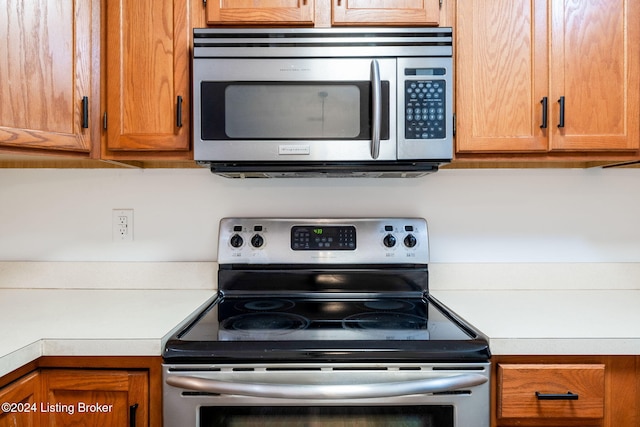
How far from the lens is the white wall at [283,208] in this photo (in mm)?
1555

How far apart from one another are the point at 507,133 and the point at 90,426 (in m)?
1.35

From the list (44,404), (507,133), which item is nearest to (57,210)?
(44,404)

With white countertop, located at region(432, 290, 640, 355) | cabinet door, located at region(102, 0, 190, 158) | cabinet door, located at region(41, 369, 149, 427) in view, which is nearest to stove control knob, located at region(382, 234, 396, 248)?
white countertop, located at region(432, 290, 640, 355)

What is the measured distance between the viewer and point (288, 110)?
1204 mm

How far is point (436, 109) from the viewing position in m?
1.19

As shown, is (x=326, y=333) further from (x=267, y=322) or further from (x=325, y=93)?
(x=325, y=93)

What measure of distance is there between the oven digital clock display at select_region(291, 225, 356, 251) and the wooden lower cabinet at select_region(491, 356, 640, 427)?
634 mm

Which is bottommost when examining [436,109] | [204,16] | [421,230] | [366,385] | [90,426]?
[90,426]

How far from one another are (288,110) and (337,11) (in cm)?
33

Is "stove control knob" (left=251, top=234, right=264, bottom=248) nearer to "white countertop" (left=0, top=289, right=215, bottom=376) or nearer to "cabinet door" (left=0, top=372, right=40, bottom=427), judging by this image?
"white countertop" (left=0, top=289, right=215, bottom=376)

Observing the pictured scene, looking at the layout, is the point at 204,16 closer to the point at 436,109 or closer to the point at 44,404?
the point at 436,109

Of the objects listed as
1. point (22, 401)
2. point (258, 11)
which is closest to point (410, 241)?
point (258, 11)

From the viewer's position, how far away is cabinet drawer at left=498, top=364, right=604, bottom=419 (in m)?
0.98

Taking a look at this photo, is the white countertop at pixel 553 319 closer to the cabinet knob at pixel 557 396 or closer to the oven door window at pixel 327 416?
the cabinet knob at pixel 557 396
